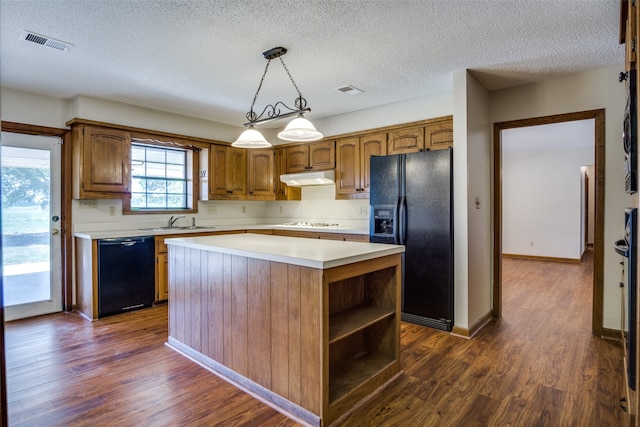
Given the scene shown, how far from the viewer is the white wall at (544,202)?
7.17 metres

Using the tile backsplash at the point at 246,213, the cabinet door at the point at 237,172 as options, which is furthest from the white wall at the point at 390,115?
the cabinet door at the point at 237,172

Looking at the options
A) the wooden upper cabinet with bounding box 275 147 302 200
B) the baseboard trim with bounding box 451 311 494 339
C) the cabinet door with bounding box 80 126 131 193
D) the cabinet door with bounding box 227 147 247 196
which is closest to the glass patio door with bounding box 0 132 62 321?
the cabinet door with bounding box 80 126 131 193

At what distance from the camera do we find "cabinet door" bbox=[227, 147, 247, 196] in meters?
5.32

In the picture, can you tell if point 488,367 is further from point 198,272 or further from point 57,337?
point 57,337

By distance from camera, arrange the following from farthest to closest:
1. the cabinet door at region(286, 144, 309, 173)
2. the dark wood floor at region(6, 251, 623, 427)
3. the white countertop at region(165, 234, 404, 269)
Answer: the cabinet door at region(286, 144, 309, 173) < the dark wood floor at region(6, 251, 623, 427) < the white countertop at region(165, 234, 404, 269)

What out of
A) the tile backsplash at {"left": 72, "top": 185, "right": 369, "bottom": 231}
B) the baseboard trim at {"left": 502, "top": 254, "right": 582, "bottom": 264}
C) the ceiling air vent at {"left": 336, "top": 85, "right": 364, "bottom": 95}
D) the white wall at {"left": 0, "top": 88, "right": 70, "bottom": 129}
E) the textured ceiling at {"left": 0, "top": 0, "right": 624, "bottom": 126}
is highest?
the ceiling air vent at {"left": 336, "top": 85, "right": 364, "bottom": 95}

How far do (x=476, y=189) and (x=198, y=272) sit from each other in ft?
9.06

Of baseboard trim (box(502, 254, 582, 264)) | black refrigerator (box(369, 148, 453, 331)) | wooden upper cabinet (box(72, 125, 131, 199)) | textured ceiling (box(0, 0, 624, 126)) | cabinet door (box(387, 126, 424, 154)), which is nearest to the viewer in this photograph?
textured ceiling (box(0, 0, 624, 126))

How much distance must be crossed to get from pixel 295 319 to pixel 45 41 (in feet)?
9.33

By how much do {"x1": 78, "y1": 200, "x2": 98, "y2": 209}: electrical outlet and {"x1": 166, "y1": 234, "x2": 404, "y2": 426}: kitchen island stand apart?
198cm

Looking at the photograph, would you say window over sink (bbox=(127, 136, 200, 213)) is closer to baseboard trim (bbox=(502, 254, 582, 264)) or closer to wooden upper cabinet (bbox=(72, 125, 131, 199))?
wooden upper cabinet (bbox=(72, 125, 131, 199))

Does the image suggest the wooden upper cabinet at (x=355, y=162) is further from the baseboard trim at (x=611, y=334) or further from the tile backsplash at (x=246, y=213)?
the baseboard trim at (x=611, y=334)

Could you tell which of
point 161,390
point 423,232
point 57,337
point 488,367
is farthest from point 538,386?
point 57,337

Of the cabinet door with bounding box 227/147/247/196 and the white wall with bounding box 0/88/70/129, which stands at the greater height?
the white wall with bounding box 0/88/70/129
